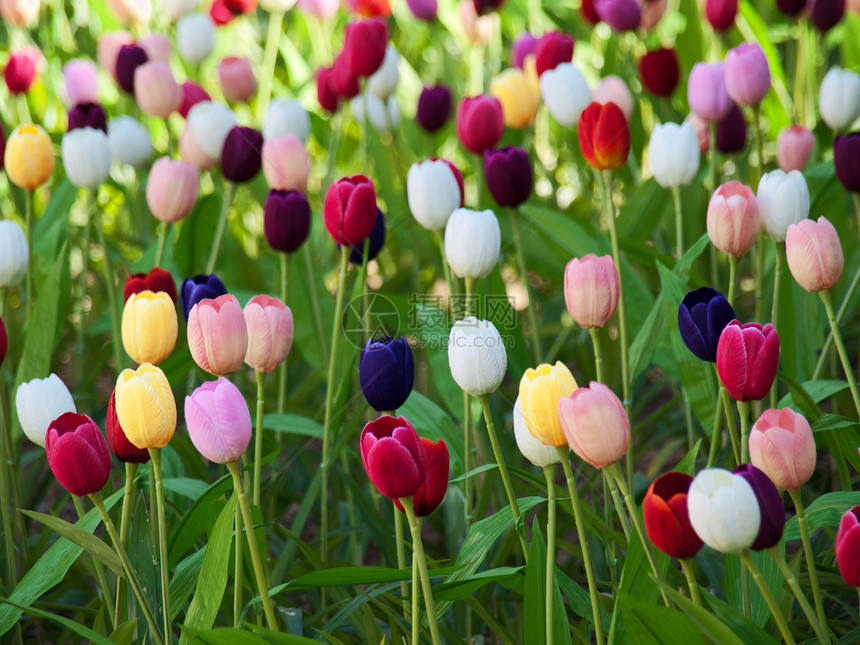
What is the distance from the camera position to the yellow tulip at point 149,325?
2.59ft

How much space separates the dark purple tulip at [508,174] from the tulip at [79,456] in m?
0.61

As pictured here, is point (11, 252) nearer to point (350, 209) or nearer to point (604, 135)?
point (350, 209)

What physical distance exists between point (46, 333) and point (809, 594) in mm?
935

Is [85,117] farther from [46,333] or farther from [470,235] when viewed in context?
[470,235]

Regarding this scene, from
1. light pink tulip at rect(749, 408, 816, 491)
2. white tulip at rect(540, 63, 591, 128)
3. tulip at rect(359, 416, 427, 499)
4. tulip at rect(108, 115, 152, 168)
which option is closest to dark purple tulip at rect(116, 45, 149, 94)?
tulip at rect(108, 115, 152, 168)

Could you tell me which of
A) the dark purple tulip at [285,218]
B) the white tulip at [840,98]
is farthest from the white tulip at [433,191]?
the white tulip at [840,98]

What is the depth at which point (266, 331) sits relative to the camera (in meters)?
0.79

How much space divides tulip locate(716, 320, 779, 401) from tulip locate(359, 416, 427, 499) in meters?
0.24

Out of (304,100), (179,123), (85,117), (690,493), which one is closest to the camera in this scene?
(690,493)

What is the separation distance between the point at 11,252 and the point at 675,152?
0.79m

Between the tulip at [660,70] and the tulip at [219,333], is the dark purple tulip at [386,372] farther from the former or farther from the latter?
the tulip at [660,70]

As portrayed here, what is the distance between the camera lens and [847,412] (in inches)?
43.5

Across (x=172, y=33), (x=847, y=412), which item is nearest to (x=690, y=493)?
(x=847, y=412)

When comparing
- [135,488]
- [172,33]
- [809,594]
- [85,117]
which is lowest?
[809,594]
